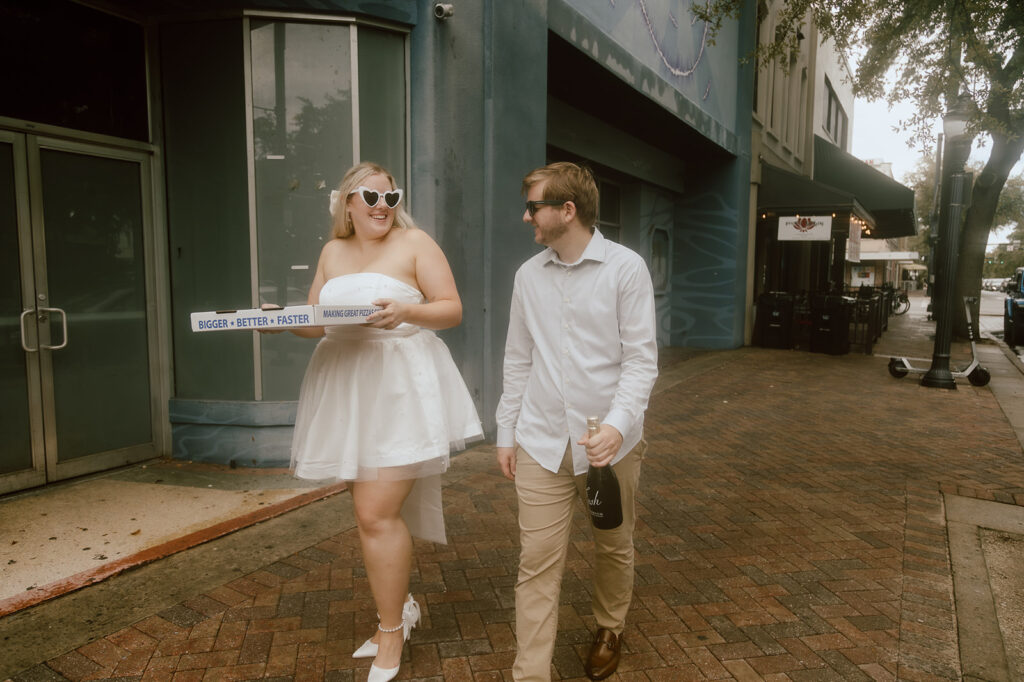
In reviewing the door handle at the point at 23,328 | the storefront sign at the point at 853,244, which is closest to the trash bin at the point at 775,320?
the storefront sign at the point at 853,244

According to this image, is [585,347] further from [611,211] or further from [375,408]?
[611,211]

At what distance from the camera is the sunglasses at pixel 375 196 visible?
103 inches

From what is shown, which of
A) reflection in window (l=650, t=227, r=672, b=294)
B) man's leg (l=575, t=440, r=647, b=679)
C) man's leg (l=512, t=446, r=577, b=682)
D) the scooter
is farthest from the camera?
reflection in window (l=650, t=227, r=672, b=294)

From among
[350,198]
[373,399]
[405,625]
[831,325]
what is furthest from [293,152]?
[831,325]

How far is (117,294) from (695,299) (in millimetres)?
11246

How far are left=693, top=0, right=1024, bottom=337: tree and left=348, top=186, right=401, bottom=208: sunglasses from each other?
435 cm

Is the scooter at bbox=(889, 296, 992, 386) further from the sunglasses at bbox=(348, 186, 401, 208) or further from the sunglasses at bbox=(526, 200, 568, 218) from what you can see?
the sunglasses at bbox=(348, 186, 401, 208)

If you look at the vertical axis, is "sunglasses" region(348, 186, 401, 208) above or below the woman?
above

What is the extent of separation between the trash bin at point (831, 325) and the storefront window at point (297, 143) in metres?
10.6

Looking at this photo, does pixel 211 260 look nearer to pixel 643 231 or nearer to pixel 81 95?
pixel 81 95

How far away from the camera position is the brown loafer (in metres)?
2.72

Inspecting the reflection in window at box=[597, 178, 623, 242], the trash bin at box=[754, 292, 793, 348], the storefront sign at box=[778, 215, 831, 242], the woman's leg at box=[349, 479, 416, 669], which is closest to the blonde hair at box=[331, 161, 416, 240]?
the woman's leg at box=[349, 479, 416, 669]

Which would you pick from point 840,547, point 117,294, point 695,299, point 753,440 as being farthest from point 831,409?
point 117,294

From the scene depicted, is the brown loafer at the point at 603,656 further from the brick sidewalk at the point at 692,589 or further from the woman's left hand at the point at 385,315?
the woman's left hand at the point at 385,315
